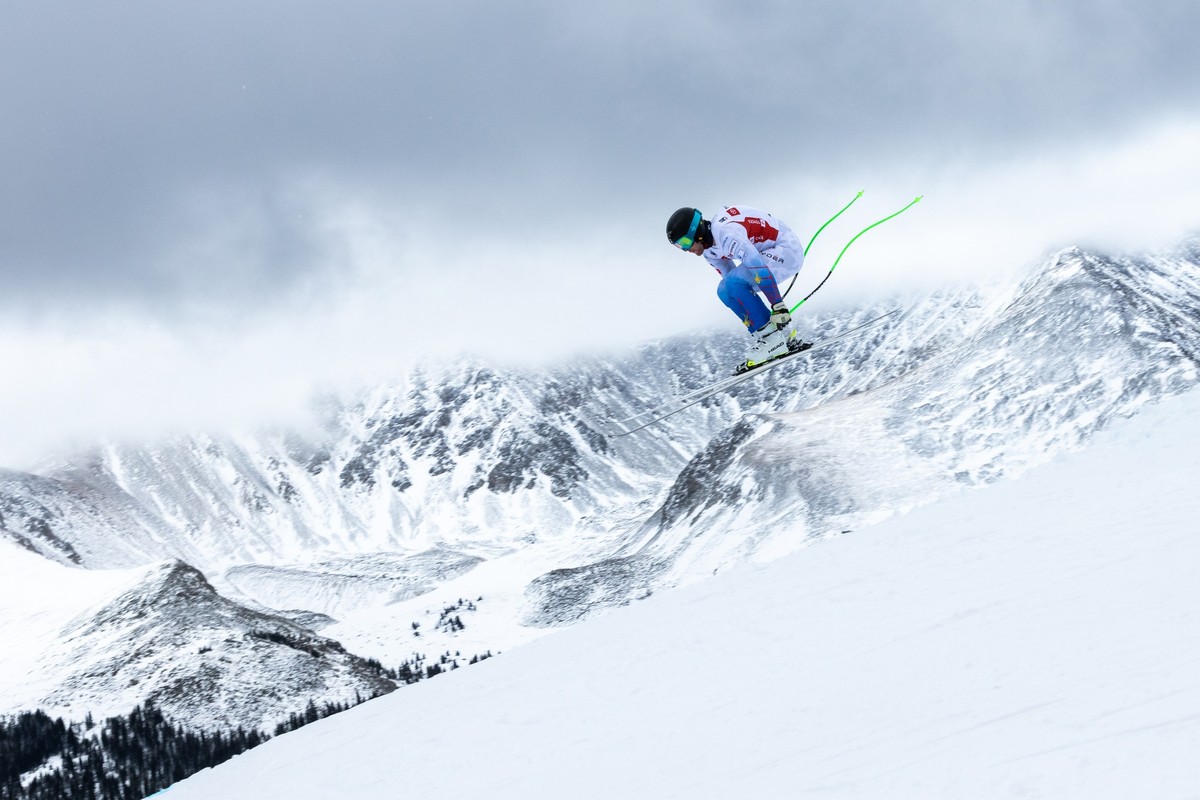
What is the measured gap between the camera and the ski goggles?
59.9 ft

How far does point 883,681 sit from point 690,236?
871cm

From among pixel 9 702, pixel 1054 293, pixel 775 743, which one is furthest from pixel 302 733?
pixel 1054 293

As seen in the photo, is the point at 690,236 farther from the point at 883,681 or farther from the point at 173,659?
the point at 173,659

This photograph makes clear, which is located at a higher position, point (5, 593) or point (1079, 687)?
point (5, 593)

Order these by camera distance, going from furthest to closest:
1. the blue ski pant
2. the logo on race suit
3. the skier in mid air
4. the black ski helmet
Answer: the blue ski pant → the logo on race suit → the skier in mid air → the black ski helmet

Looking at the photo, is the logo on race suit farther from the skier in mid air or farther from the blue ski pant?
the blue ski pant

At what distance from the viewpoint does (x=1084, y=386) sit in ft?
430

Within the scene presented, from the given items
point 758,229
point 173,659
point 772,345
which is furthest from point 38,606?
point 758,229

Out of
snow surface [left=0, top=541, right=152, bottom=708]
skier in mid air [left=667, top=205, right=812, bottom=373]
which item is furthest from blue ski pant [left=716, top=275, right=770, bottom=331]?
snow surface [left=0, top=541, right=152, bottom=708]

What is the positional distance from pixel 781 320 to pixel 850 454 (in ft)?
377

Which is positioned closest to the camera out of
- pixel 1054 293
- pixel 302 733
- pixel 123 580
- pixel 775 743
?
pixel 775 743

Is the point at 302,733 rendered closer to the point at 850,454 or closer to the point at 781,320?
the point at 781,320

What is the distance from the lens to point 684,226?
1819cm

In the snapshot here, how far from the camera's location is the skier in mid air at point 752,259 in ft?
60.7
